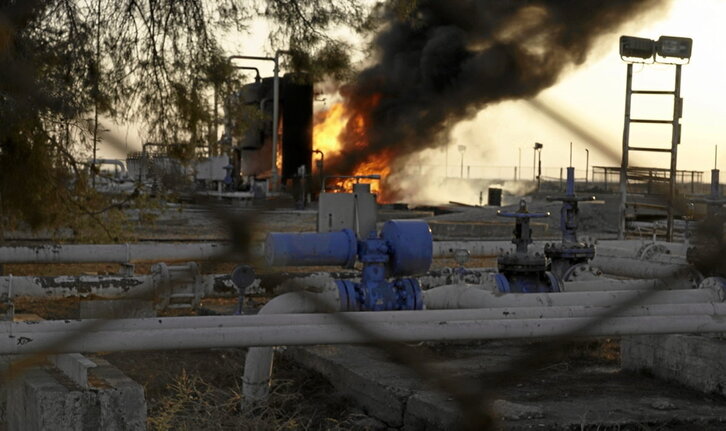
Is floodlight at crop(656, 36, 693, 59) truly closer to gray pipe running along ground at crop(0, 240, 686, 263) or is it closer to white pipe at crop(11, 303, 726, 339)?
white pipe at crop(11, 303, 726, 339)

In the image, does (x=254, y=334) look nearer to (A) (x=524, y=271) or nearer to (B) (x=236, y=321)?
(B) (x=236, y=321)

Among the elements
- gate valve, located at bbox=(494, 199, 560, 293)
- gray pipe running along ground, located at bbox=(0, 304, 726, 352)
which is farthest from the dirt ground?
gray pipe running along ground, located at bbox=(0, 304, 726, 352)

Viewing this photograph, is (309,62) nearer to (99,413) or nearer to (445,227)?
(99,413)

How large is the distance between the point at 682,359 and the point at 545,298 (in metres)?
1.82

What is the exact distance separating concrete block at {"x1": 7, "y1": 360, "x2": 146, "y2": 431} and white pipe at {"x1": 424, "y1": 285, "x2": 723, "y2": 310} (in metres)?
1.80

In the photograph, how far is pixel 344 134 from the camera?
3356 centimetres

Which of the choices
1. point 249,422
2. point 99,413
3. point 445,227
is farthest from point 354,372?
point 445,227

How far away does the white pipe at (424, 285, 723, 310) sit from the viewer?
14.9 ft

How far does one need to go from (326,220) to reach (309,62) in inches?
146

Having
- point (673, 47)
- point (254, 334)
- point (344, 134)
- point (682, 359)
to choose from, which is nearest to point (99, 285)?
point (254, 334)

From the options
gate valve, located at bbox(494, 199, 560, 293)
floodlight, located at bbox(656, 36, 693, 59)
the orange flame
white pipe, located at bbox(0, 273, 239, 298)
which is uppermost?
the orange flame

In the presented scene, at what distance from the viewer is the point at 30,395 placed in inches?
151

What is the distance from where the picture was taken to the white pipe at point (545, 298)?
4.54m

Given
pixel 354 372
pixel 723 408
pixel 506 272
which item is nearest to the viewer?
pixel 723 408
